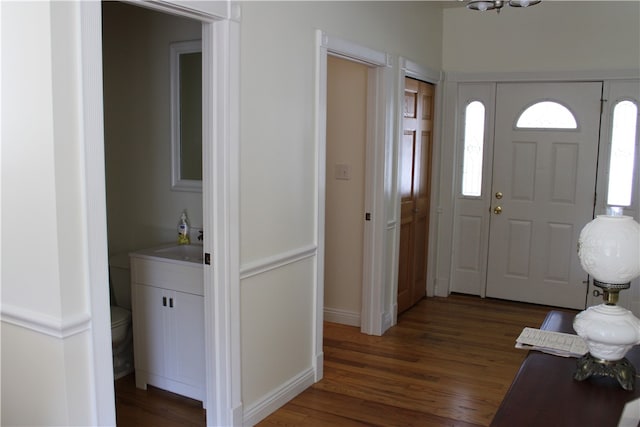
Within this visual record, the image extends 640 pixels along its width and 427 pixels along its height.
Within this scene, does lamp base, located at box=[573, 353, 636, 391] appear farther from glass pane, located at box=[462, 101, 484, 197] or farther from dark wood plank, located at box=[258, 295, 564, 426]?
glass pane, located at box=[462, 101, 484, 197]

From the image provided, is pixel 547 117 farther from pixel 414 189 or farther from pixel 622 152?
pixel 414 189

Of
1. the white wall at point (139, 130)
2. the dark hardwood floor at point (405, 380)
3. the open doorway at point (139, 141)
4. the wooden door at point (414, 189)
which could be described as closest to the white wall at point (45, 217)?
the dark hardwood floor at point (405, 380)

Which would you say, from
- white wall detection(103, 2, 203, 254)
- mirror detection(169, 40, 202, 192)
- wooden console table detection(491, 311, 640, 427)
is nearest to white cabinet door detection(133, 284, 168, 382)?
white wall detection(103, 2, 203, 254)

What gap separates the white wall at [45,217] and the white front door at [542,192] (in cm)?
406

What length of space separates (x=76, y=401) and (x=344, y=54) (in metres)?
2.48

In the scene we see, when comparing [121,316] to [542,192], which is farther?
[542,192]

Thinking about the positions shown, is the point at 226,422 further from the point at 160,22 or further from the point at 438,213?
the point at 438,213

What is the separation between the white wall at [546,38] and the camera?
469 centimetres

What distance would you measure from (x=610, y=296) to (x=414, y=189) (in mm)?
3068

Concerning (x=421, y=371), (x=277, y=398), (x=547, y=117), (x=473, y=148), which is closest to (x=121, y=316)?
(x=277, y=398)

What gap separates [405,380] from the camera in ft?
11.7

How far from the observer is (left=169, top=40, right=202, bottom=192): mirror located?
3484mm

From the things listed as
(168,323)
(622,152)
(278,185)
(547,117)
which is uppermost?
(547,117)

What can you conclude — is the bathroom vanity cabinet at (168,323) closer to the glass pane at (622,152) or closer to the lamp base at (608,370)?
the lamp base at (608,370)
